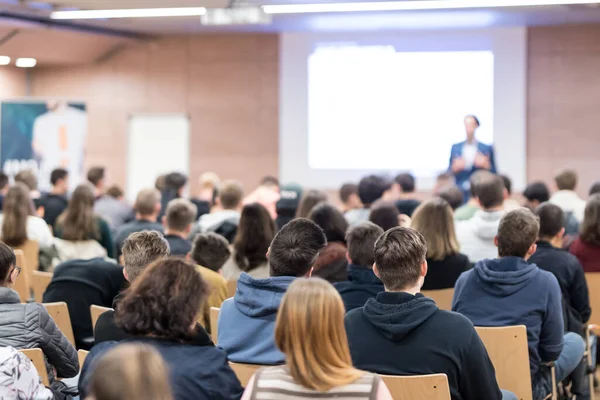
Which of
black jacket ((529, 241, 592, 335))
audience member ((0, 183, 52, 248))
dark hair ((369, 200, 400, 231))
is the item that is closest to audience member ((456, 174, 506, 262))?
dark hair ((369, 200, 400, 231))

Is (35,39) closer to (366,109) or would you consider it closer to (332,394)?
(366,109)

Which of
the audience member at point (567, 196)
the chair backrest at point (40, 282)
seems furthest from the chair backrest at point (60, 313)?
the audience member at point (567, 196)

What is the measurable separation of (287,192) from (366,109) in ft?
12.8

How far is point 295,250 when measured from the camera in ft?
10.0

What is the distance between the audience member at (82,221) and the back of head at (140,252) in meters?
2.60

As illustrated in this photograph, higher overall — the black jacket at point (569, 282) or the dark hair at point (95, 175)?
the dark hair at point (95, 175)

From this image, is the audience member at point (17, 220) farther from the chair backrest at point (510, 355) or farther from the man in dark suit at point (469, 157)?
the man in dark suit at point (469, 157)

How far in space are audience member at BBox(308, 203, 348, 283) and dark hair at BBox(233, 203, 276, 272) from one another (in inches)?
12.0

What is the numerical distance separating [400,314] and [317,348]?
2.41ft

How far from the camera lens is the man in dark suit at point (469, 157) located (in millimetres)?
9055

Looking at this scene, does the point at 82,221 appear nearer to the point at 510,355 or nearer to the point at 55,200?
the point at 55,200

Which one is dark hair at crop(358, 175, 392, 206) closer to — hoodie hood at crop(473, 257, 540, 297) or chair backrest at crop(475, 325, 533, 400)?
hoodie hood at crop(473, 257, 540, 297)

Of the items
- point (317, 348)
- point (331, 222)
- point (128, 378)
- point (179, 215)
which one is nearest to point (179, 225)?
point (179, 215)

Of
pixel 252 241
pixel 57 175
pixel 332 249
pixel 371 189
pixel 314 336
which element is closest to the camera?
pixel 314 336
